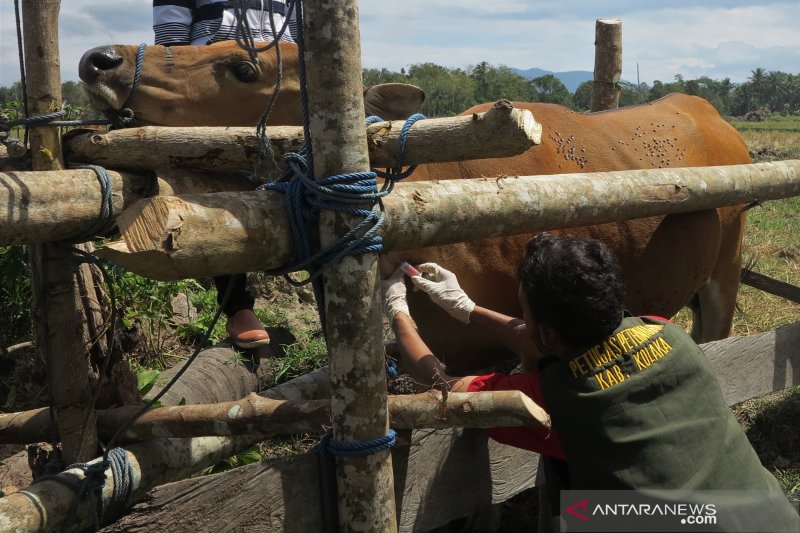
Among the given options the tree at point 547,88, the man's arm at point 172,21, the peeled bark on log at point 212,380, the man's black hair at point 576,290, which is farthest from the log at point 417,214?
the tree at point 547,88

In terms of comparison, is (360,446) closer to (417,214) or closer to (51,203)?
(417,214)

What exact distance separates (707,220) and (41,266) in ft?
10.7

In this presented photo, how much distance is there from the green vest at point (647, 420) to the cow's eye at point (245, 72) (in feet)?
6.93

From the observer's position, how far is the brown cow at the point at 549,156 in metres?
3.58

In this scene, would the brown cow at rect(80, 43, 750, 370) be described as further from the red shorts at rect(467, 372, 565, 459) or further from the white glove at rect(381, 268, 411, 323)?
the red shorts at rect(467, 372, 565, 459)

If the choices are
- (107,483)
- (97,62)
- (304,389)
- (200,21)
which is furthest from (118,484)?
(200,21)

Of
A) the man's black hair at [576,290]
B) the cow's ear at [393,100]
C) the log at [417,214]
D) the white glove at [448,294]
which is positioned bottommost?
the white glove at [448,294]

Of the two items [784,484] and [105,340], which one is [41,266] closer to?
[105,340]

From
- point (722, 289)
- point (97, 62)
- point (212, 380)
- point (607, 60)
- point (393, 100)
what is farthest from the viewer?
point (607, 60)

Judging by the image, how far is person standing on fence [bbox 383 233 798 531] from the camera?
228 centimetres

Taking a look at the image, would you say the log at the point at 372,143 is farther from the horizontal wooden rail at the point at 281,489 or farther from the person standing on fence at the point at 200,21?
the person standing on fence at the point at 200,21

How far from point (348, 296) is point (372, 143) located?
0.52 metres

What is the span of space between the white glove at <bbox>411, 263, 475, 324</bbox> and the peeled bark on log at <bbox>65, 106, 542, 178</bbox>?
2.61 ft

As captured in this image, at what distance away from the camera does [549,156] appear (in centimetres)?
407
